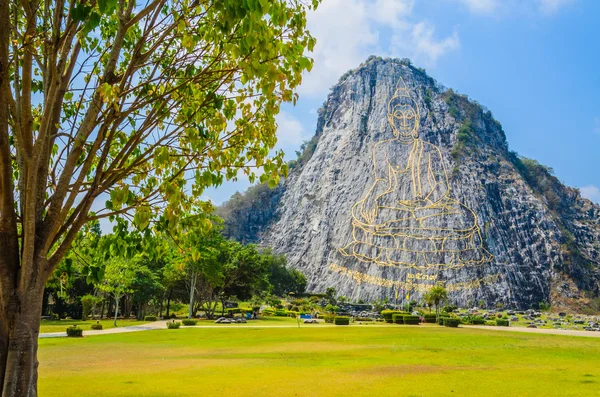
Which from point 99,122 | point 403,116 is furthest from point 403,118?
point 99,122

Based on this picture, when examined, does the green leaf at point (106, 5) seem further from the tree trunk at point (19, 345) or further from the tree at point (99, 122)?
the tree trunk at point (19, 345)

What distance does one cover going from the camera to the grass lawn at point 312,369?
8.63 meters

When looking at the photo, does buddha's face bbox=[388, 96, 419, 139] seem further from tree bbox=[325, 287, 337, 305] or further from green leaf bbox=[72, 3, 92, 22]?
green leaf bbox=[72, 3, 92, 22]

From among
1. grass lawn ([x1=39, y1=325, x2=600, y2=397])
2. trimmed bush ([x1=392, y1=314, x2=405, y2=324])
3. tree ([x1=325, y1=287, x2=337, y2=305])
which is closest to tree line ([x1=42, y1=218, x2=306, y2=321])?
grass lawn ([x1=39, y1=325, x2=600, y2=397])

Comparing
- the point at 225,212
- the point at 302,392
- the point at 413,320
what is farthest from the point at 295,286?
the point at 302,392

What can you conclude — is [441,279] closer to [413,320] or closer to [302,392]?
[413,320]

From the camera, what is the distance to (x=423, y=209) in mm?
74938

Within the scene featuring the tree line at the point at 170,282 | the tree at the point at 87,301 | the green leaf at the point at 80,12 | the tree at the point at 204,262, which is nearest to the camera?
the green leaf at the point at 80,12

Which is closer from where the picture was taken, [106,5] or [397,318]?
[106,5]

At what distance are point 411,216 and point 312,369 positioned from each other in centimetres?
6589

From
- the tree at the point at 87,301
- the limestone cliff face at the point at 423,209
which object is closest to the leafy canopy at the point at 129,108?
the tree at the point at 87,301

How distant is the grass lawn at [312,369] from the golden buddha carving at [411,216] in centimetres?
5224

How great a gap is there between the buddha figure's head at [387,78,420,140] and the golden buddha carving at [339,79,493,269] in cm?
25

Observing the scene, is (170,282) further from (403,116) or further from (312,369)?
(403,116)
